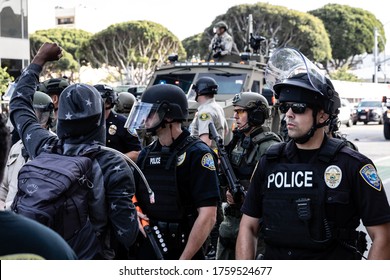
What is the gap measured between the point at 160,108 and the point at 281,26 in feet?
204

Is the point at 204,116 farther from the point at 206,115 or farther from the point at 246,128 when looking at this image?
the point at 246,128

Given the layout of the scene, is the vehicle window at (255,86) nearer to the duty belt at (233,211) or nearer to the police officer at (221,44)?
the police officer at (221,44)

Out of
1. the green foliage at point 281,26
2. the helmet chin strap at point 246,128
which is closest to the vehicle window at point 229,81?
the helmet chin strap at point 246,128

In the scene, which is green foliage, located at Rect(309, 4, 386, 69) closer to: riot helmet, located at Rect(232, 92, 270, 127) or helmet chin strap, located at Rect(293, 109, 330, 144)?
riot helmet, located at Rect(232, 92, 270, 127)

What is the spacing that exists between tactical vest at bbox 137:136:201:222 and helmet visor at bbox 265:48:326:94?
59 centimetres

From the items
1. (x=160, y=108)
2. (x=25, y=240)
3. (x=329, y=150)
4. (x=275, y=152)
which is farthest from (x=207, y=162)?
(x=25, y=240)

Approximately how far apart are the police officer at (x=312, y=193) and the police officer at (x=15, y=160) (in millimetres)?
1384

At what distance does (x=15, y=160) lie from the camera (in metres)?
4.48

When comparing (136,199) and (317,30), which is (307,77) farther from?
(317,30)

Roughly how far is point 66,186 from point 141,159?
4.38ft

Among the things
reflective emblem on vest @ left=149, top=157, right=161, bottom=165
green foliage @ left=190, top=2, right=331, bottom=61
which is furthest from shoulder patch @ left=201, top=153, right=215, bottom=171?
green foliage @ left=190, top=2, right=331, bottom=61

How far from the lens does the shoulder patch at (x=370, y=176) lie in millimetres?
3189

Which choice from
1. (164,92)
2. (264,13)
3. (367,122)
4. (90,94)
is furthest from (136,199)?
(264,13)
